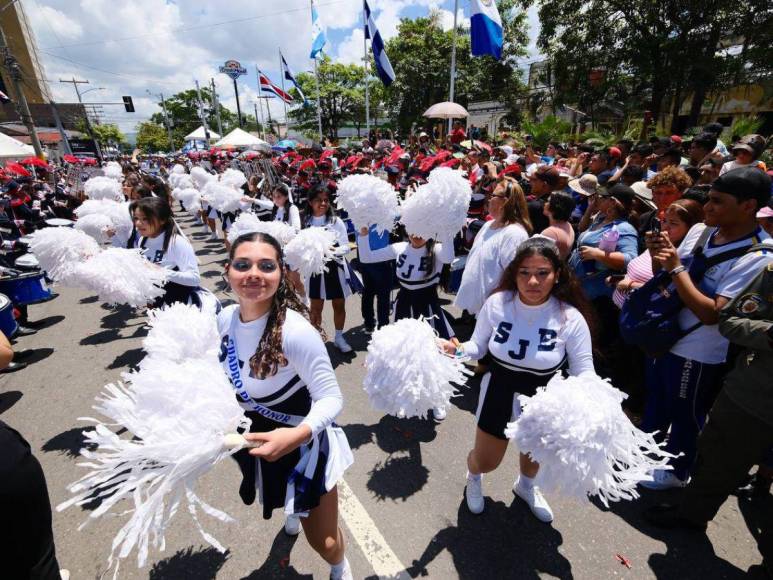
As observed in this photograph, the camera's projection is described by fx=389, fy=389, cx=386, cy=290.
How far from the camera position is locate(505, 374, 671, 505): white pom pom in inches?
69.1

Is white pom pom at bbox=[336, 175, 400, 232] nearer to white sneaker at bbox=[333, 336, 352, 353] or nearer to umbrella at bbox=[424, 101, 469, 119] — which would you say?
white sneaker at bbox=[333, 336, 352, 353]

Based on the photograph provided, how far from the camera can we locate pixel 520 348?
236 cm

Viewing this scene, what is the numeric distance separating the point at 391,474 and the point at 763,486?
2.78 meters

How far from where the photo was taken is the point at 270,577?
2389mm

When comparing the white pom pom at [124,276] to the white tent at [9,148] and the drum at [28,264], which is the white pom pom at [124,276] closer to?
the drum at [28,264]

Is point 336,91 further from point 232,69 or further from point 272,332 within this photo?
point 272,332

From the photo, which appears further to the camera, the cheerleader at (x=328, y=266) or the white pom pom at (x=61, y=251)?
the cheerleader at (x=328, y=266)

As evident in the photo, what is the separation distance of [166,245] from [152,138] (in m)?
99.8

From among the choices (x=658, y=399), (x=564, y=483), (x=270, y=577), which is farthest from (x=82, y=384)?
(x=658, y=399)

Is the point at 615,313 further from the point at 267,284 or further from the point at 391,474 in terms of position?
the point at 267,284

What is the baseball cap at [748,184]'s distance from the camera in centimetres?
226

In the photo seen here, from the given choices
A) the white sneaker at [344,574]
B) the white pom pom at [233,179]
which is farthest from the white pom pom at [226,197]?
the white sneaker at [344,574]

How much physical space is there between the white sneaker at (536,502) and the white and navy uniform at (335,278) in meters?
2.91

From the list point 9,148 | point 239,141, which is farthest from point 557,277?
point 9,148
